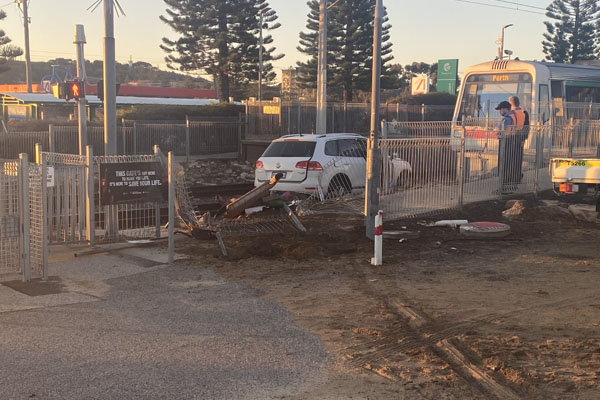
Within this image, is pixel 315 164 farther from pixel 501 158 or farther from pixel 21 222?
pixel 21 222

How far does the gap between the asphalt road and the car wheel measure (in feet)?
19.8

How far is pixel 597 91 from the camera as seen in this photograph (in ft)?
74.9

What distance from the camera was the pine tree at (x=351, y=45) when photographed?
55281 mm

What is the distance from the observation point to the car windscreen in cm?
1509

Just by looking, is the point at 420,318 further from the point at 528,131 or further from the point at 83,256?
the point at 528,131

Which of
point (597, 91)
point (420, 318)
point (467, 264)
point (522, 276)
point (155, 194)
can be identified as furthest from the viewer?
point (597, 91)

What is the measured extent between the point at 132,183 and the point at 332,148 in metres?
5.58

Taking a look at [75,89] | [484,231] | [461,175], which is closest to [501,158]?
[461,175]

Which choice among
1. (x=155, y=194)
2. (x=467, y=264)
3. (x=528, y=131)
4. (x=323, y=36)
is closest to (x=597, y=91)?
(x=528, y=131)

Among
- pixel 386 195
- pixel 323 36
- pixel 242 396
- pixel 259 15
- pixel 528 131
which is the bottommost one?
pixel 242 396

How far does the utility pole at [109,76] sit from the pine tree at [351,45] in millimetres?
43646

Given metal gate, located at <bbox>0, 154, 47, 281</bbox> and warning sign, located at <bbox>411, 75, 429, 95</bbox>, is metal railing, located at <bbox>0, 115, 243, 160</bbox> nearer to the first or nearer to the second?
metal gate, located at <bbox>0, 154, 47, 281</bbox>

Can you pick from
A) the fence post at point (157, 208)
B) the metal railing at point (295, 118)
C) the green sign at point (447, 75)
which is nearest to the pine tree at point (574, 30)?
the green sign at point (447, 75)

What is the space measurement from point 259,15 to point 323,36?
24155mm
